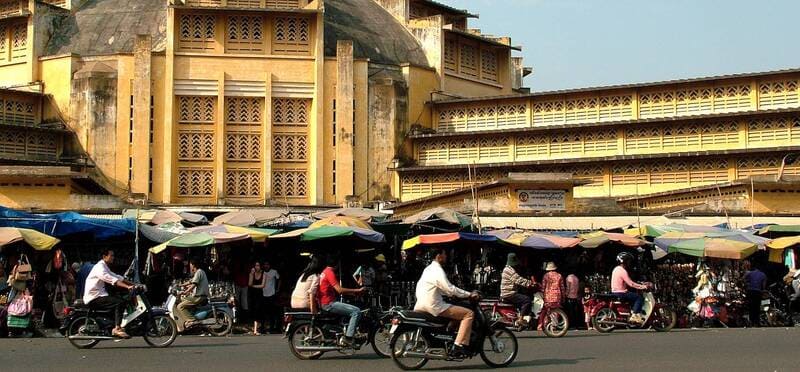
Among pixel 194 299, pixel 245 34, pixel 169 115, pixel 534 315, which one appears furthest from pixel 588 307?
pixel 245 34

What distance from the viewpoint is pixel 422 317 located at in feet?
49.1

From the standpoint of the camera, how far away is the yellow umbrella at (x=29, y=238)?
71.1 feet

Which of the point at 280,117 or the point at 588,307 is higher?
the point at 280,117

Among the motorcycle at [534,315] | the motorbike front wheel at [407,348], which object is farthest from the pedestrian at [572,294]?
the motorbike front wheel at [407,348]

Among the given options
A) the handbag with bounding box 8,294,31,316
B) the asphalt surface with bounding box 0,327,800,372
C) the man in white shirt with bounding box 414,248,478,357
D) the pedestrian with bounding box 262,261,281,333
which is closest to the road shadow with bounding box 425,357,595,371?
the asphalt surface with bounding box 0,327,800,372

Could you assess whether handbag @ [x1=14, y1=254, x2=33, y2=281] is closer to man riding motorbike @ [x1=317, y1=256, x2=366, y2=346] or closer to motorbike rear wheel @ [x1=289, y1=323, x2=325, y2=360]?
man riding motorbike @ [x1=317, y1=256, x2=366, y2=346]

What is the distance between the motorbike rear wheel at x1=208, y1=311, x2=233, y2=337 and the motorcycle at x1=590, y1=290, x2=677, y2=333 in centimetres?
650

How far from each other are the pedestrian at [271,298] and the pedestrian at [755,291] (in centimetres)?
952

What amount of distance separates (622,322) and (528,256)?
13.7 ft

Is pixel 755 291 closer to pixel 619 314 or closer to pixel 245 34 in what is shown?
pixel 619 314

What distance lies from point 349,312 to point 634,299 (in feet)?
24.6

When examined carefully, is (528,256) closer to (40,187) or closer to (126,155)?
(40,187)

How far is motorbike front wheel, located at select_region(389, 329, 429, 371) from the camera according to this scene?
1480 centimetres

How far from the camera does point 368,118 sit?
42.9 metres
